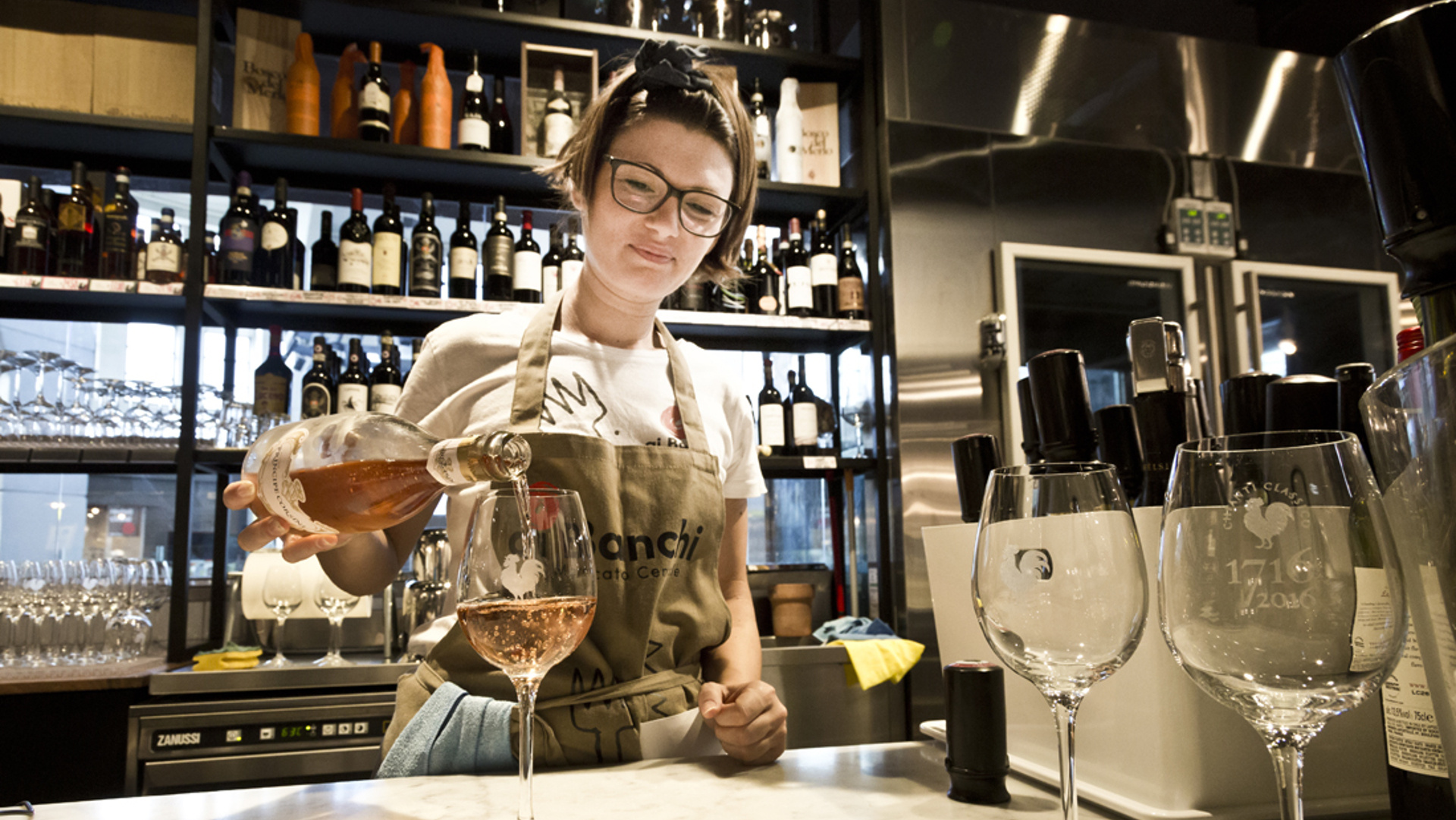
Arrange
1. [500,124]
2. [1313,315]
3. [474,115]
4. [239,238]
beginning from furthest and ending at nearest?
[1313,315]
[500,124]
[474,115]
[239,238]

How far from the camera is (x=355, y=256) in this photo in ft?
7.74

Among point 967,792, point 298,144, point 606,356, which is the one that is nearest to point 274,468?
point 606,356

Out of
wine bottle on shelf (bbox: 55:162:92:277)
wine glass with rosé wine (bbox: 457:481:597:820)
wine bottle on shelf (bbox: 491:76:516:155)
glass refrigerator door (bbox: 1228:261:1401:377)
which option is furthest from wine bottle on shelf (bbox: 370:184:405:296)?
glass refrigerator door (bbox: 1228:261:1401:377)

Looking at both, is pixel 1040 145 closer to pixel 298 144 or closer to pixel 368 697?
pixel 298 144

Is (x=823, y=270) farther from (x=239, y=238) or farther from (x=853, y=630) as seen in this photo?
(x=239, y=238)

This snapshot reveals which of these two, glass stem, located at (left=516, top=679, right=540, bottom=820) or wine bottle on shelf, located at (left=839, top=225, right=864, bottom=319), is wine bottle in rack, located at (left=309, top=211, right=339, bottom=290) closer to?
wine bottle on shelf, located at (left=839, top=225, right=864, bottom=319)

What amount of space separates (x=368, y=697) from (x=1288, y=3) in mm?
4171

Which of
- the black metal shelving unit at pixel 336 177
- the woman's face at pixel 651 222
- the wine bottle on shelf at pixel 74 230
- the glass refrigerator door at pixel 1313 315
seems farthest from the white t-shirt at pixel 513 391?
the glass refrigerator door at pixel 1313 315

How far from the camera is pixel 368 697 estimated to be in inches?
78.8

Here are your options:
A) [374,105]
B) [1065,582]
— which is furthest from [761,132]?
[1065,582]

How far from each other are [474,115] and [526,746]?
225 centimetres

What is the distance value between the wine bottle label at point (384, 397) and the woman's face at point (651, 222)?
1.17 m

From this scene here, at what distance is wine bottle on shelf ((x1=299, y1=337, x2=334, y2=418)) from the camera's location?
2355mm

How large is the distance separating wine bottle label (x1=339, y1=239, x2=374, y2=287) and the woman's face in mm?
1197
